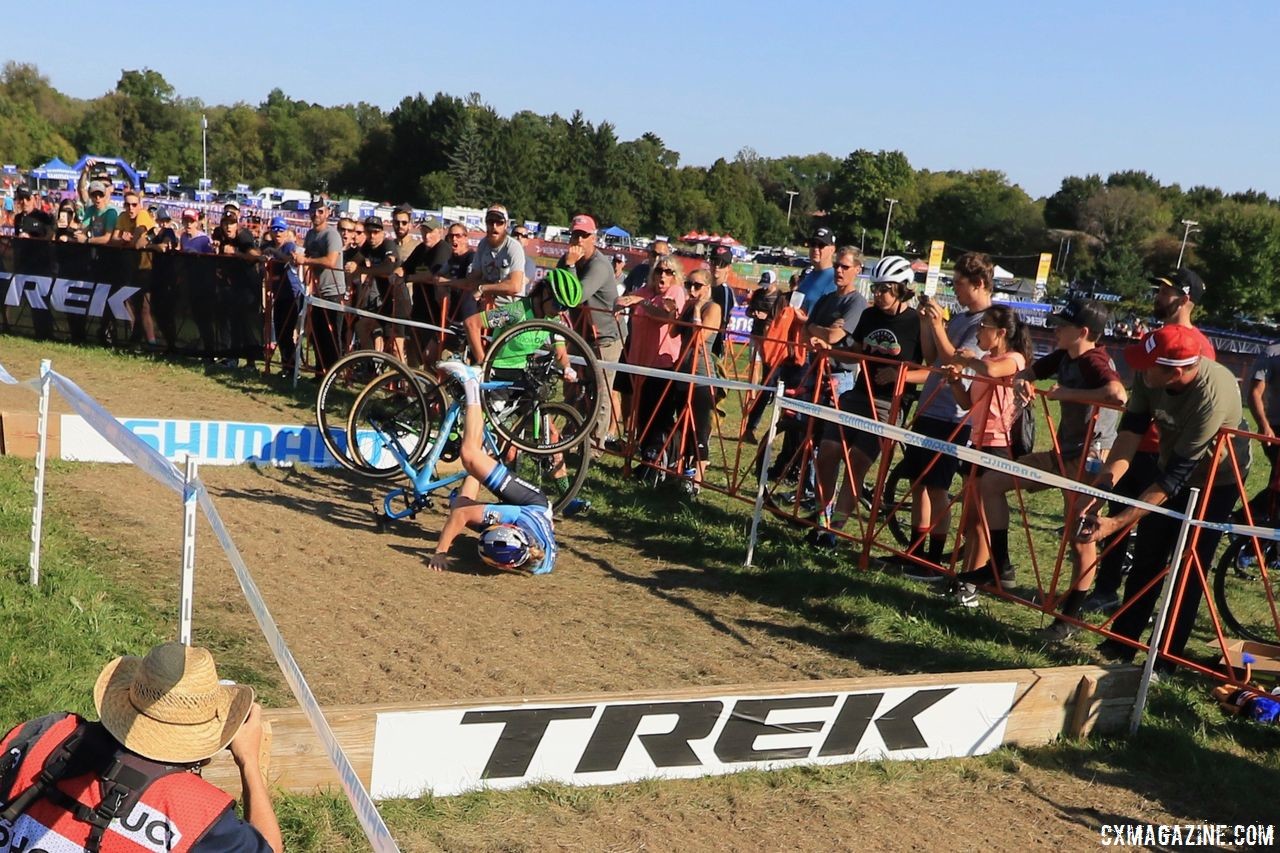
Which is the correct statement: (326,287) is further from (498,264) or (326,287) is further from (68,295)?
(498,264)

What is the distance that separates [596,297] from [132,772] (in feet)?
24.7

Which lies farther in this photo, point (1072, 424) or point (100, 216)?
point (100, 216)

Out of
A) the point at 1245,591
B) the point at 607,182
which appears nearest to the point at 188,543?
the point at 1245,591

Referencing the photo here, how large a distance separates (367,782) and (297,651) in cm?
153

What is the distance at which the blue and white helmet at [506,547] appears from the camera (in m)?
6.99

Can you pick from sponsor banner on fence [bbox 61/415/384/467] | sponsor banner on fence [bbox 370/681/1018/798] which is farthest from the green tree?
sponsor banner on fence [bbox 370/681/1018/798]

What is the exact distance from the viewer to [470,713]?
4277 millimetres

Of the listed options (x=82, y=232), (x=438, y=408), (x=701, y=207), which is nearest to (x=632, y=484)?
(x=438, y=408)

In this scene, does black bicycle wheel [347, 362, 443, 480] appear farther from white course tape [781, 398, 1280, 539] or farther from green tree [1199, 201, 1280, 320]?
green tree [1199, 201, 1280, 320]

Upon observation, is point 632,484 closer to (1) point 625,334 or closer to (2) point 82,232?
(1) point 625,334

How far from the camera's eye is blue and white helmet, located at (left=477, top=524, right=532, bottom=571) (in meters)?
6.99

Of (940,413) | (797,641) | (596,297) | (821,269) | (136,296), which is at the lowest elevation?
(797,641)

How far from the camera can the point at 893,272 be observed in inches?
319

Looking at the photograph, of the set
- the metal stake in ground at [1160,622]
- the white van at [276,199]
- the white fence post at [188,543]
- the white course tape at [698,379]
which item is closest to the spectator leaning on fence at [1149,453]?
the metal stake in ground at [1160,622]
